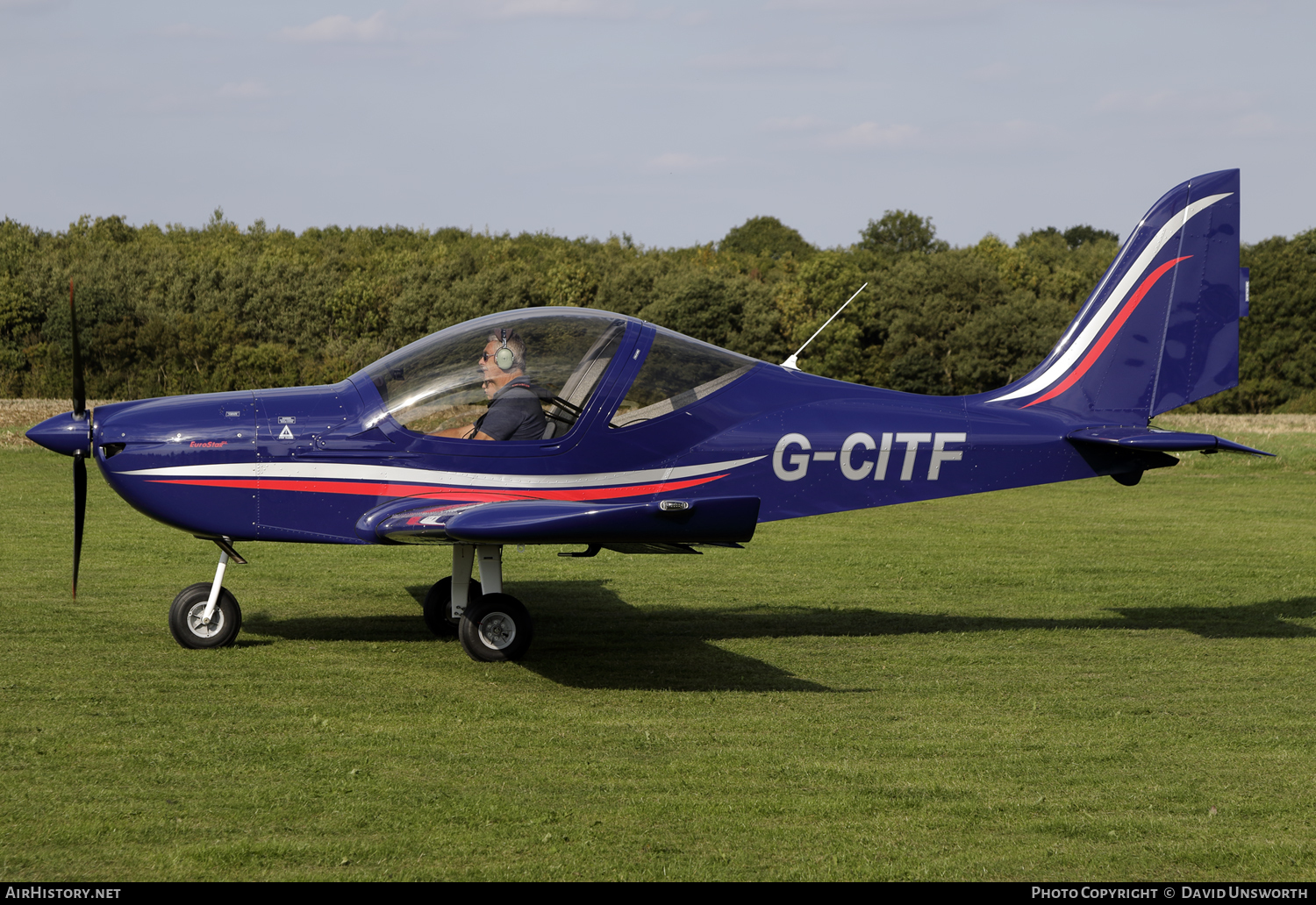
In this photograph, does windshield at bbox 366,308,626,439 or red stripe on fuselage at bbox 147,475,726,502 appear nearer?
red stripe on fuselage at bbox 147,475,726,502

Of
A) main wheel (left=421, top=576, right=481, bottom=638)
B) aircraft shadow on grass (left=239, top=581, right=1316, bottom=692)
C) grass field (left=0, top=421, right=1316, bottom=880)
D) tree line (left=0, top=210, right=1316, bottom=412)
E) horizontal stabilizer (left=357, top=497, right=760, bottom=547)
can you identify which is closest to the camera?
grass field (left=0, top=421, right=1316, bottom=880)

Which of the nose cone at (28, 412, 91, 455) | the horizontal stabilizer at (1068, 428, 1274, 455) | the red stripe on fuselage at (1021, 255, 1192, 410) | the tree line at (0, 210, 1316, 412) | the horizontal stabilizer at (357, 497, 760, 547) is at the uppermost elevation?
the tree line at (0, 210, 1316, 412)

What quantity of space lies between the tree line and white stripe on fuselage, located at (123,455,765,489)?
39757 millimetres

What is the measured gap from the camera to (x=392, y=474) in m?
7.49

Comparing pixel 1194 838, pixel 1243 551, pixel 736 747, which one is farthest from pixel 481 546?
pixel 1243 551

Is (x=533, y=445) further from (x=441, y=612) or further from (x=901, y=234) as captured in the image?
(x=901, y=234)

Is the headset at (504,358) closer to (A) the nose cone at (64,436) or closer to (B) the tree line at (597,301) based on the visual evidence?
(A) the nose cone at (64,436)

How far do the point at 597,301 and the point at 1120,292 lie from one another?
4993 centimetres

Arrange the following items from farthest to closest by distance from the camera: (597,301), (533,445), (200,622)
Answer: (597,301) → (200,622) → (533,445)

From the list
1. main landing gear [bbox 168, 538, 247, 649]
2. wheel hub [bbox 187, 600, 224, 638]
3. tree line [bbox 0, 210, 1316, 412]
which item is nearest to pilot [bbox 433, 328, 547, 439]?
main landing gear [bbox 168, 538, 247, 649]

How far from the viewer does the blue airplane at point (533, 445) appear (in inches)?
288

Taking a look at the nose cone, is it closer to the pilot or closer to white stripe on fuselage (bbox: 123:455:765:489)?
white stripe on fuselage (bbox: 123:455:765:489)

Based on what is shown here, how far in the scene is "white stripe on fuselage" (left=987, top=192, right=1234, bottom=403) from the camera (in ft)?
28.7

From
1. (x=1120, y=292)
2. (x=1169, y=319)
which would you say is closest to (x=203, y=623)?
(x=1120, y=292)
